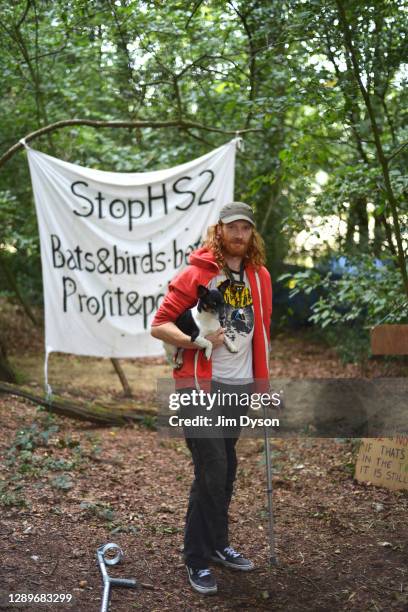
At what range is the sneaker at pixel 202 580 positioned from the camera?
384 centimetres

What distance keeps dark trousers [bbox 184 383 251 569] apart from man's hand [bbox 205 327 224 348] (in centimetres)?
24

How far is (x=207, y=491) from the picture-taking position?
3826 millimetres

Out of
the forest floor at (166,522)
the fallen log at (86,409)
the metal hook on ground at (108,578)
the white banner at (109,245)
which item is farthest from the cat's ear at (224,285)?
the fallen log at (86,409)

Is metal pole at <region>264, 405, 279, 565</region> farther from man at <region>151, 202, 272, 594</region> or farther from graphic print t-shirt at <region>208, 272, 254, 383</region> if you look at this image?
graphic print t-shirt at <region>208, 272, 254, 383</region>

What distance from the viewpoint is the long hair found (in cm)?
395

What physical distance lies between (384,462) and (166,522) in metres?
1.72

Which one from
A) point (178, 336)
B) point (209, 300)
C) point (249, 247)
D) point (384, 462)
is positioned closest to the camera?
point (209, 300)

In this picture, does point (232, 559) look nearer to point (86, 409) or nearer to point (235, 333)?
point (235, 333)

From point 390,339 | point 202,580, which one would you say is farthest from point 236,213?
point 202,580

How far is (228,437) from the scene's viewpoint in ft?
13.0

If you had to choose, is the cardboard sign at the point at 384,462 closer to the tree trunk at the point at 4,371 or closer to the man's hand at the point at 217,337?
the man's hand at the point at 217,337

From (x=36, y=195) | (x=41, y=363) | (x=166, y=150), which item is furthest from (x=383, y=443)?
(x=41, y=363)

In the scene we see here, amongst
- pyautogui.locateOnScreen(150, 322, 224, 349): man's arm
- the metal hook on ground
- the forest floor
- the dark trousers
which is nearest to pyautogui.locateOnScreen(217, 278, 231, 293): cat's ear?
pyautogui.locateOnScreen(150, 322, 224, 349): man's arm

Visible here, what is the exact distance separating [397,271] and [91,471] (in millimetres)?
3025
